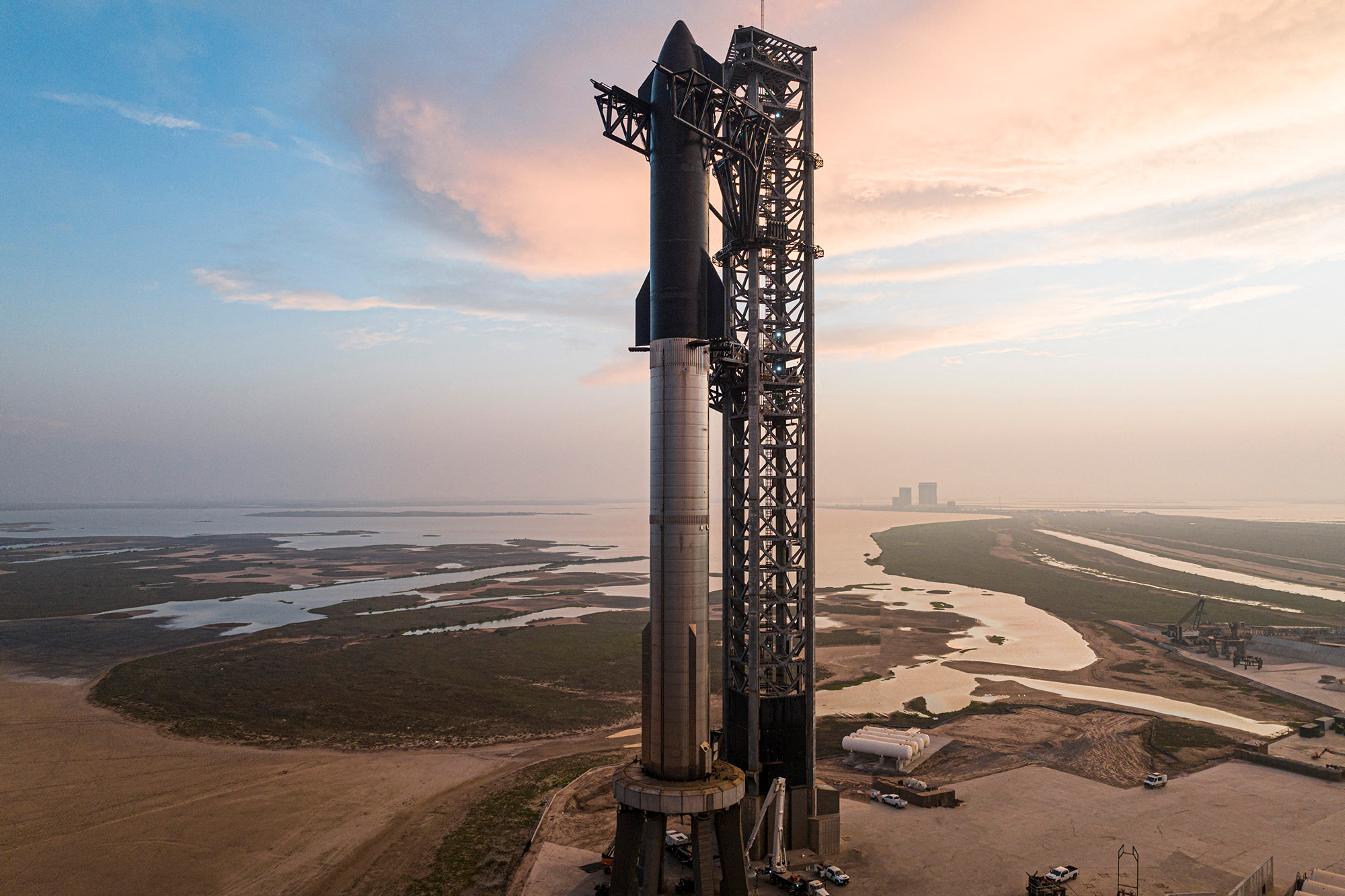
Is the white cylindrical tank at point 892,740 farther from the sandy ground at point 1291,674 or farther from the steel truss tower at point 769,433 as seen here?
the sandy ground at point 1291,674

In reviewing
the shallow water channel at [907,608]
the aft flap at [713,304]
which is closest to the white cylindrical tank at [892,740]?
the shallow water channel at [907,608]

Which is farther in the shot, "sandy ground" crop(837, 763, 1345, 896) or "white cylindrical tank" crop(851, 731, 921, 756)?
"white cylindrical tank" crop(851, 731, 921, 756)

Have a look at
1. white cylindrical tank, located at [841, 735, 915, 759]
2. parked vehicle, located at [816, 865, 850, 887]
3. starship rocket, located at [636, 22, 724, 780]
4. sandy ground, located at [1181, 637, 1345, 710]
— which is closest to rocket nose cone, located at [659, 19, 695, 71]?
starship rocket, located at [636, 22, 724, 780]

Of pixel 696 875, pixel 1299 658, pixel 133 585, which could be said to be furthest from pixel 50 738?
pixel 1299 658

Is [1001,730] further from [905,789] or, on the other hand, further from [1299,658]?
[1299,658]

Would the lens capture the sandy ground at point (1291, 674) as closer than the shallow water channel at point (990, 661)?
No

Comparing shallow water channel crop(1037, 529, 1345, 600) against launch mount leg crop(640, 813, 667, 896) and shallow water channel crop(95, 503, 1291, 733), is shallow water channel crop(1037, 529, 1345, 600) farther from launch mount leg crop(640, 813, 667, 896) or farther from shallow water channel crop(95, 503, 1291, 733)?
launch mount leg crop(640, 813, 667, 896)
